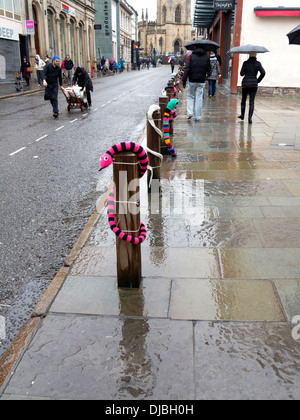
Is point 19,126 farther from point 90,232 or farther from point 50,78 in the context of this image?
point 90,232

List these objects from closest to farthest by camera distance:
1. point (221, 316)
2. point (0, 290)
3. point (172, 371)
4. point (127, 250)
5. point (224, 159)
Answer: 1. point (172, 371)
2. point (221, 316)
3. point (127, 250)
4. point (0, 290)
5. point (224, 159)

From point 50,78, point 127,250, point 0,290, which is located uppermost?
point 50,78

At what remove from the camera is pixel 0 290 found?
138 inches

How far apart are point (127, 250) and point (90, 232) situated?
1.27 meters

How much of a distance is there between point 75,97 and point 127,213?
43.3 ft

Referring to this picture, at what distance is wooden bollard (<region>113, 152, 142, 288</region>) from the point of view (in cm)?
307

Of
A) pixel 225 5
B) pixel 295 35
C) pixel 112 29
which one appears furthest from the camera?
pixel 112 29

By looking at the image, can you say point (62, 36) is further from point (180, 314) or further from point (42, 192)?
point (180, 314)

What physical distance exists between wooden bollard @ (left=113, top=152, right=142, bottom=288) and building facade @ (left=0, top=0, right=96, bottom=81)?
1032 inches

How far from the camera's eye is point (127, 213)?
3164 mm

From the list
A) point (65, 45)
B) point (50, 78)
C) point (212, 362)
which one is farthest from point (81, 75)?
point (65, 45)

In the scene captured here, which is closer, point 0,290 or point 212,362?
point 212,362

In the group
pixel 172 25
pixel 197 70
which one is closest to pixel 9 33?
pixel 197 70

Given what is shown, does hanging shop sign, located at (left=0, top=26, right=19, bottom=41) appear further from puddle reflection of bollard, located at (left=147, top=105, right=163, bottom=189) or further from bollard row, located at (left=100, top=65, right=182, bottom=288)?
bollard row, located at (left=100, top=65, right=182, bottom=288)
